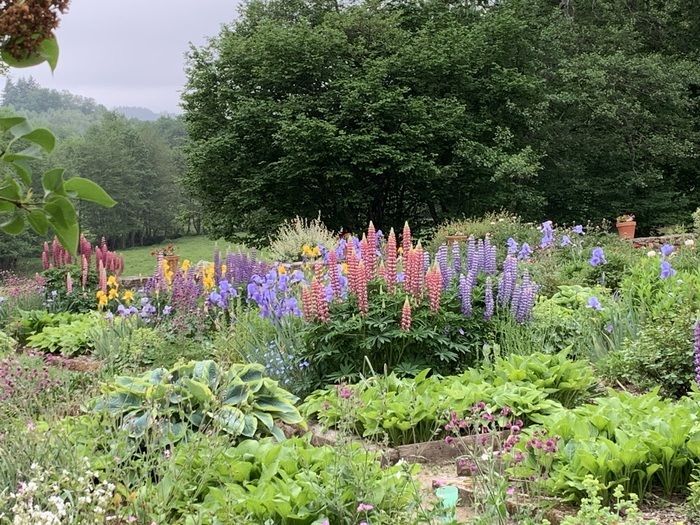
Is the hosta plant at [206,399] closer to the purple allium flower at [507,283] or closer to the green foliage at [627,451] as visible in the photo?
the green foliage at [627,451]

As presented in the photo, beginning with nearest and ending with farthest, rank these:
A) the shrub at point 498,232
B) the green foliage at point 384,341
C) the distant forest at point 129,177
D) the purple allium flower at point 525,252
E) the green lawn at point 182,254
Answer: the green foliage at point 384,341, the purple allium flower at point 525,252, the shrub at point 498,232, the green lawn at point 182,254, the distant forest at point 129,177

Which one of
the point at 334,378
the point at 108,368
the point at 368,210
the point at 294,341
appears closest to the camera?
the point at 334,378

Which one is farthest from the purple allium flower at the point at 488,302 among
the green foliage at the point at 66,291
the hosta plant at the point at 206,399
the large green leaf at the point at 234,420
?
the green foliage at the point at 66,291

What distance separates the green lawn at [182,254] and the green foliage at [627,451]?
21780mm

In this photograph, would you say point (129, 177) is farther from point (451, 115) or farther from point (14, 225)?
point (14, 225)

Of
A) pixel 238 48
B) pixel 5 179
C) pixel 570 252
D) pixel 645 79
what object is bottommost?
pixel 570 252

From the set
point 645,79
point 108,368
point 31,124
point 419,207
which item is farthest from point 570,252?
point 419,207

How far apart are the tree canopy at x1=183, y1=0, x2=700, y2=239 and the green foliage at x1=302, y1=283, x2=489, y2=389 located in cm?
1210

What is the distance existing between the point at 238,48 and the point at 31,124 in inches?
715

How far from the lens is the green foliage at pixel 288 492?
2.35 meters

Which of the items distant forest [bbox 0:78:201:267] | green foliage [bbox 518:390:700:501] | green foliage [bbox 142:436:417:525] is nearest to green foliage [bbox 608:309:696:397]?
green foliage [bbox 518:390:700:501]

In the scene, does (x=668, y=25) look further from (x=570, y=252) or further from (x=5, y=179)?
(x=5, y=179)

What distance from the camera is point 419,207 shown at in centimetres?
2003

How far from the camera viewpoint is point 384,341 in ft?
13.9
